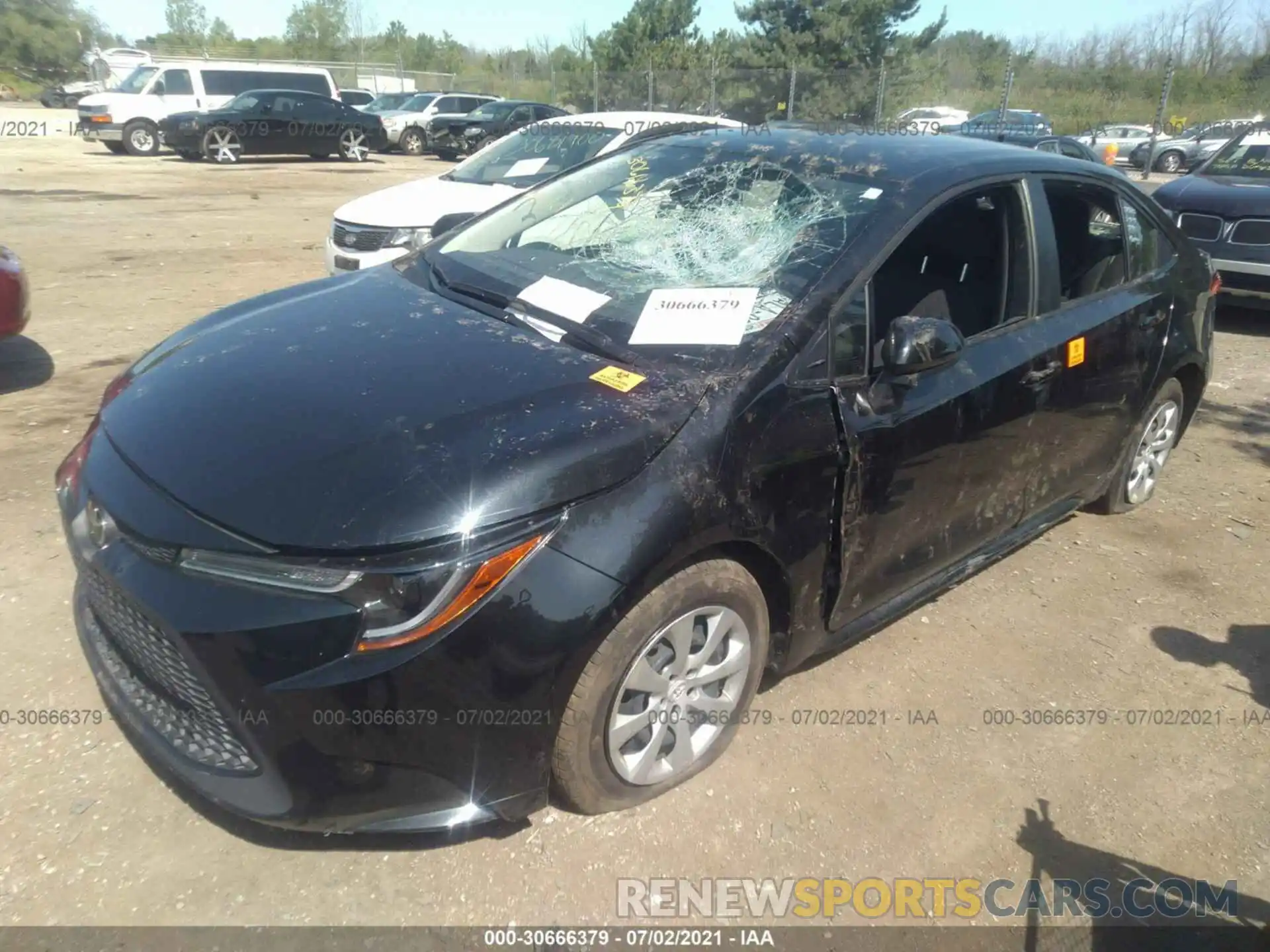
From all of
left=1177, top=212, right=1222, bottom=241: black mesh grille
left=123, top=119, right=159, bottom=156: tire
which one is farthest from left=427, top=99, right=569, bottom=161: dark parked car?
left=1177, top=212, right=1222, bottom=241: black mesh grille

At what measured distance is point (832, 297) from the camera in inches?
105

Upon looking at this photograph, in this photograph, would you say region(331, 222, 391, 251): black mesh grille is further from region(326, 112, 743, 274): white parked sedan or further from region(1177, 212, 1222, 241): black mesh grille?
region(1177, 212, 1222, 241): black mesh grille

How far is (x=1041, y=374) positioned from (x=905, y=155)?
92 centimetres

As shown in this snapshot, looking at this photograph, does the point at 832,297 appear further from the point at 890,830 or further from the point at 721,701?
the point at 890,830

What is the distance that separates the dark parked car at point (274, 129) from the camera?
19.6 metres

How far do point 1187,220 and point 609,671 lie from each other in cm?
831

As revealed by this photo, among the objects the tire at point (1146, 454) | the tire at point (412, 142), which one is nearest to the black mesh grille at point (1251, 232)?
the tire at point (1146, 454)

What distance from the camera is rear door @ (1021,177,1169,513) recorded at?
11.1 feet

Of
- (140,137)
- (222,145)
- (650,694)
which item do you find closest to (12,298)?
(650,694)

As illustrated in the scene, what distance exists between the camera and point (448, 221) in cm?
621

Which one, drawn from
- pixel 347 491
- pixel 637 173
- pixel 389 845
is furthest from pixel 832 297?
pixel 389 845

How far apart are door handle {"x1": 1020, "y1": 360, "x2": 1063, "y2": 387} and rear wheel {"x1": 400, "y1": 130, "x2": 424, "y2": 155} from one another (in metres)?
25.5

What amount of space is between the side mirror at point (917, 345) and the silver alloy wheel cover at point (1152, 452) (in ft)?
7.01

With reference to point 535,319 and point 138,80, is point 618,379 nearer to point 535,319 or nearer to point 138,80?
point 535,319
